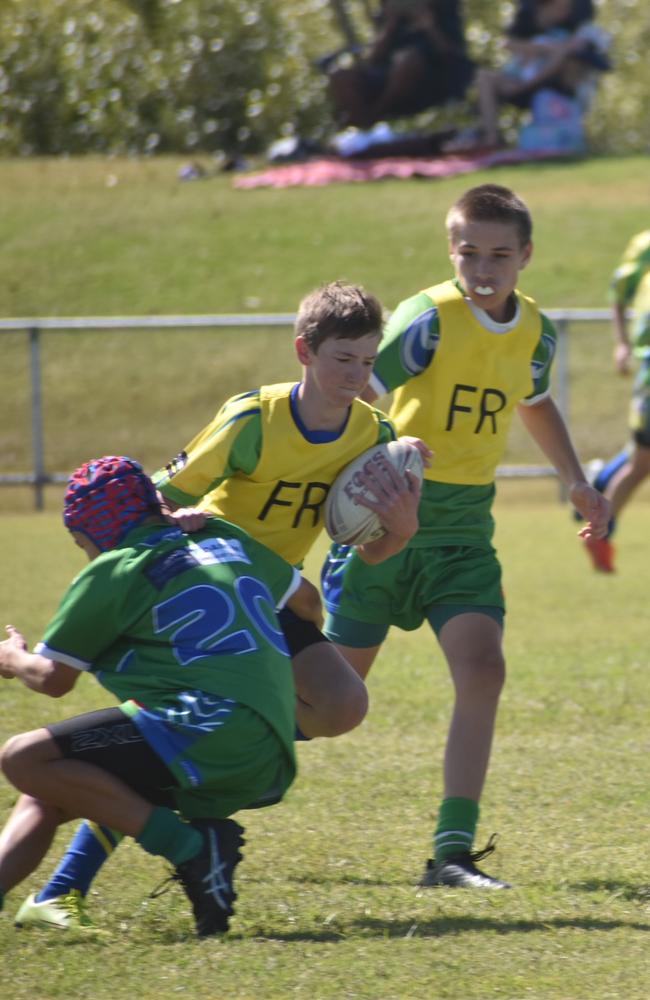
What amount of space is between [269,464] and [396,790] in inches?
58.2

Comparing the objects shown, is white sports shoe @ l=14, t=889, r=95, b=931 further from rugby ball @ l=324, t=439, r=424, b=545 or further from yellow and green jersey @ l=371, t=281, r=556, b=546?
yellow and green jersey @ l=371, t=281, r=556, b=546

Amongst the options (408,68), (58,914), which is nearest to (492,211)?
(58,914)

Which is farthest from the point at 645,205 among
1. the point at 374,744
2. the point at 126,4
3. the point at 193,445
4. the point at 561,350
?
the point at 193,445

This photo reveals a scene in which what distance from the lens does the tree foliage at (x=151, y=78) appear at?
102 ft

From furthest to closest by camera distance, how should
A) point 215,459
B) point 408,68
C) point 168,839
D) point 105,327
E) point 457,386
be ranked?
point 408,68 → point 105,327 → point 457,386 → point 215,459 → point 168,839

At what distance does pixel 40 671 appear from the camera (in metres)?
3.46

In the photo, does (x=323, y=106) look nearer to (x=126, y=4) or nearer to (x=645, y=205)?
(x=126, y=4)

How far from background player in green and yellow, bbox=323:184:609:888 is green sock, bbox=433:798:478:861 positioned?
0.92 ft

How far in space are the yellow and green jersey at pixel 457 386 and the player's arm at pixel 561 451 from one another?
11cm

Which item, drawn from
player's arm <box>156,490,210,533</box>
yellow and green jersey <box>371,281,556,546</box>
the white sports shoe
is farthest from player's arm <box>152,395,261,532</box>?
the white sports shoe

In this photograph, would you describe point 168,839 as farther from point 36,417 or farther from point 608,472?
point 36,417

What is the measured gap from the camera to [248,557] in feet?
12.4

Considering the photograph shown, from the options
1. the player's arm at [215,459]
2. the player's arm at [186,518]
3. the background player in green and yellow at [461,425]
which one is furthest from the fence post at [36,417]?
the player's arm at [186,518]

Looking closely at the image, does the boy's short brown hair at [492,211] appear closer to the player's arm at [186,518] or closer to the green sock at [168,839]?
the player's arm at [186,518]
